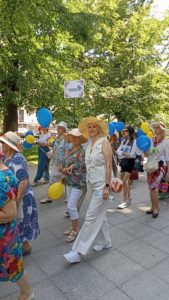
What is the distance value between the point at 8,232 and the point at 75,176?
174 cm

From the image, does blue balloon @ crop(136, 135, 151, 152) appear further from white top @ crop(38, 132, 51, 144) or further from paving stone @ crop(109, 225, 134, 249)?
white top @ crop(38, 132, 51, 144)

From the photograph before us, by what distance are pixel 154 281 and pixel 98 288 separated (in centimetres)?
63

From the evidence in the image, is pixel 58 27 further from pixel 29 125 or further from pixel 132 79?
pixel 29 125

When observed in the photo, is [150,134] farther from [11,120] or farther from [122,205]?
[11,120]

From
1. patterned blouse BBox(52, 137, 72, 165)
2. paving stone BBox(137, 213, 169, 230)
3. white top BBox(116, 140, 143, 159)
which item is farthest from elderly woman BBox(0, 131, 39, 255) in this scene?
white top BBox(116, 140, 143, 159)

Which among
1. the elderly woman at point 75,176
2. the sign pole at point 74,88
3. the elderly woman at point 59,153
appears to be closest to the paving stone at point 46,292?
the elderly woman at point 75,176

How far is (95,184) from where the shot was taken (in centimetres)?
331

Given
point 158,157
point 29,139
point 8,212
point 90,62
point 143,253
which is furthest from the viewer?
point 90,62

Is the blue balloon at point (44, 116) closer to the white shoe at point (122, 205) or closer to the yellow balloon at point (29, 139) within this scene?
the yellow balloon at point (29, 139)

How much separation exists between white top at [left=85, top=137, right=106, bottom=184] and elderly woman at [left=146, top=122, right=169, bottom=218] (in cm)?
162

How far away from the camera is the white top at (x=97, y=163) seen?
3254mm

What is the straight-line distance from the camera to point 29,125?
4662 cm

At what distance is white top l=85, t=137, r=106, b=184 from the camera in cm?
325

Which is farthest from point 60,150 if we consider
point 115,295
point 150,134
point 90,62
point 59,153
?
point 90,62
